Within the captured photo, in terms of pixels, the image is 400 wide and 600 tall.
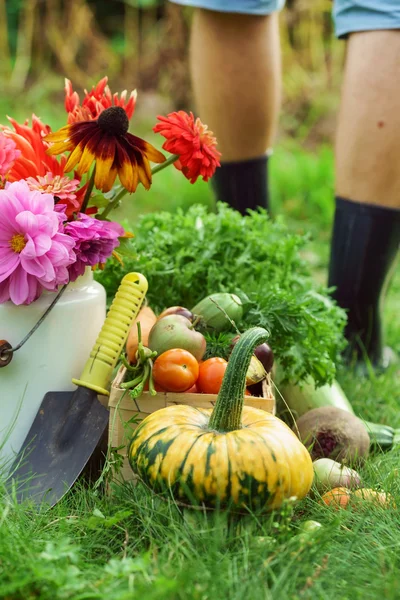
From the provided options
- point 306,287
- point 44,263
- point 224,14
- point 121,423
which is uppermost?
point 224,14

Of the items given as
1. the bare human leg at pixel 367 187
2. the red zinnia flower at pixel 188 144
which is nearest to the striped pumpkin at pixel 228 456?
the red zinnia flower at pixel 188 144

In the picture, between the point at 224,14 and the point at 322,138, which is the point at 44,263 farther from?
the point at 322,138

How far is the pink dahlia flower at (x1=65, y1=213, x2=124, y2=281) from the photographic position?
1.49 meters

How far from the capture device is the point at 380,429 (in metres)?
1.83

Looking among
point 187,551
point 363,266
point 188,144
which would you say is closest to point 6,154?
point 188,144

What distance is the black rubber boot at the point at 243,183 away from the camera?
2.63 m

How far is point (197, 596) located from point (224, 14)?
6.23ft

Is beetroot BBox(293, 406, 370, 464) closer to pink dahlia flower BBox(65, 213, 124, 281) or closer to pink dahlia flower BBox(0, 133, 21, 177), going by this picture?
pink dahlia flower BBox(65, 213, 124, 281)

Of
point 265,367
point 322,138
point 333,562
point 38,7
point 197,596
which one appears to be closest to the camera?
point 197,596

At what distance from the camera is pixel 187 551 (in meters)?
1.14

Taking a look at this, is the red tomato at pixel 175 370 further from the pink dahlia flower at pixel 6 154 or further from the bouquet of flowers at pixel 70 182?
the pink dahlia flower at pixel 6 154

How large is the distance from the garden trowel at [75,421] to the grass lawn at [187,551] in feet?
0.21

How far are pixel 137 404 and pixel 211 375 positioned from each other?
0.15 m

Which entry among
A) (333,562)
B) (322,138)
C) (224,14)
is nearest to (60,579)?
(333,562)
